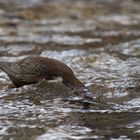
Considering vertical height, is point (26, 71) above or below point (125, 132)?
above

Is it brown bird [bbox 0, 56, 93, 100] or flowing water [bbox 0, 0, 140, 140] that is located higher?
brown bird [bbox 0, 56, 93, 100]

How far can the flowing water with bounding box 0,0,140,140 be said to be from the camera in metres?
4.66

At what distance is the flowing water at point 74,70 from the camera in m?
4.66

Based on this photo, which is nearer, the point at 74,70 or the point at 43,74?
the point at 43,74

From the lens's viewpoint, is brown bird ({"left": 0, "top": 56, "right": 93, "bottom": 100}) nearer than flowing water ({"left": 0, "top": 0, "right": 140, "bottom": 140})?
No

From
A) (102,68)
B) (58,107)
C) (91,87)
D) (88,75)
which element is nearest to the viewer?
(58,107)

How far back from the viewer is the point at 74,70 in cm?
732

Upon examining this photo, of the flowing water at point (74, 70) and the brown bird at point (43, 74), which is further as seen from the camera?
the brown bird at point (43, 74)

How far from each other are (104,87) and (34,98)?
40.5 inches

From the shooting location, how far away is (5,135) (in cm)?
445

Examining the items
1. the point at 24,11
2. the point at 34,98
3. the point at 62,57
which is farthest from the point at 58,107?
the point at 24,11

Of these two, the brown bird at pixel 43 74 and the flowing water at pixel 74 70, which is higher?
the brown bird at pixel 43 74

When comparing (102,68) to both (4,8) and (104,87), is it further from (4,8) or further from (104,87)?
(4,8)

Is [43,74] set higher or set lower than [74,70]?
higher
